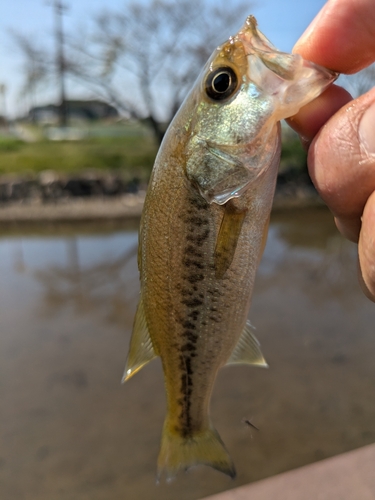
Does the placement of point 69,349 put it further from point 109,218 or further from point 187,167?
point 109,218

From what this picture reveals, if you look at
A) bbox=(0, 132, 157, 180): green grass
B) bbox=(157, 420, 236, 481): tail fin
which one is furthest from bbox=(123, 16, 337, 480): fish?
bbox=(0, 132, 157, 180): green grass

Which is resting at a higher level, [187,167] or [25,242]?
[187,167]

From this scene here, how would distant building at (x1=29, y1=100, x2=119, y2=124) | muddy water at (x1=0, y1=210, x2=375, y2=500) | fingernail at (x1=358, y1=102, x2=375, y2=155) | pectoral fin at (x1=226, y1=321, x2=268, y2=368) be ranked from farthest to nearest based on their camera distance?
distant building at (x1=29, y1=100, x2=119, y2=124)
muddy water at (x1=0, y1=210, x2=375, y2=500)
pectoral fin at (x1=226, y1=321, x2=268, y2=368)
fingernail at (x1=358, y1=102, x2=375, y2=155)

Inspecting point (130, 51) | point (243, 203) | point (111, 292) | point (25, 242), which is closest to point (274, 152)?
point (243, 203)

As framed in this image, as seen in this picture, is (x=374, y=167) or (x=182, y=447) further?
(x=182, y=447)

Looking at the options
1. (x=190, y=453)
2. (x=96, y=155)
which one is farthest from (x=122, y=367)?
(x=96, y=155)

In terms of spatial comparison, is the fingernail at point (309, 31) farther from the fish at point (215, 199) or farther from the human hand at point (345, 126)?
the fish at point (215, 199)

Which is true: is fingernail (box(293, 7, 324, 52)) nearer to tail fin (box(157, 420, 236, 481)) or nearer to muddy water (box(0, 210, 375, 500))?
tail fin (box(157, 420, 236, 481))
